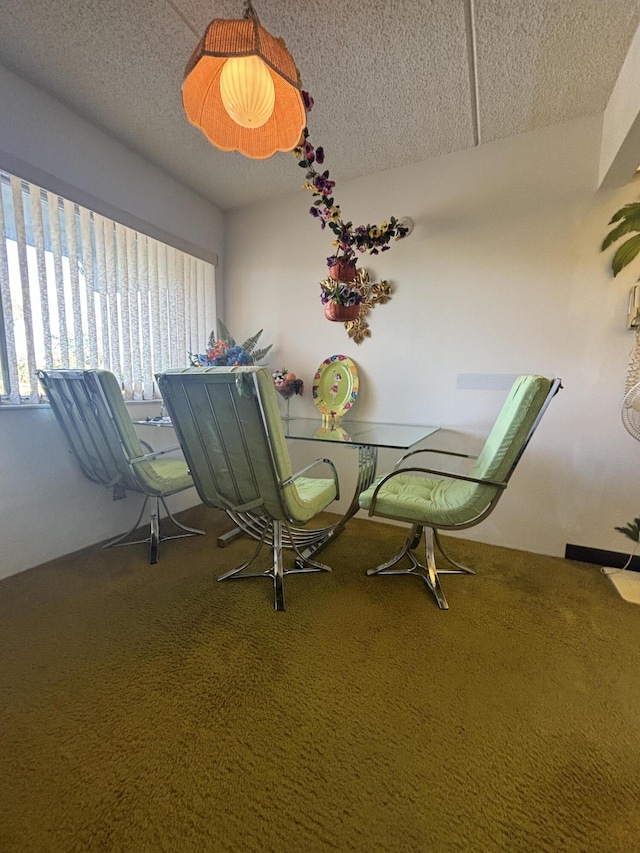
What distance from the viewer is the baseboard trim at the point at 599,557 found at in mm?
1994

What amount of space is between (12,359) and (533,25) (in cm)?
293

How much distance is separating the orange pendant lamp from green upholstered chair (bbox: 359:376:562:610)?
1.45m

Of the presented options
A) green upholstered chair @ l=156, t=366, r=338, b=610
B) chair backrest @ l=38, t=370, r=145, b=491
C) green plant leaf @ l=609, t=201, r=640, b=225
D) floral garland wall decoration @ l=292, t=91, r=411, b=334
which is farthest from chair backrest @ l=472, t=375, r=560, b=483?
chair backrest @ l=38, t=370, r=145, b=491

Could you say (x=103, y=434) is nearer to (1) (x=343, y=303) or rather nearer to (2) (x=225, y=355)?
(2) (x=225, y=355)

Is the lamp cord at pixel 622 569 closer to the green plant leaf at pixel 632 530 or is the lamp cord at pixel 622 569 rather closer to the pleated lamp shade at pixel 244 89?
the green plant leaf at pixel 632 530

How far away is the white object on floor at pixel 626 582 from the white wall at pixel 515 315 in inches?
5.7

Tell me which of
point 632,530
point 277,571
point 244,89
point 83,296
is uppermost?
point 244,89

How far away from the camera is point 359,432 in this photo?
2.16 m

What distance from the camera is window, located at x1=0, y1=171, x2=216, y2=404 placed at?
1833 millimetres

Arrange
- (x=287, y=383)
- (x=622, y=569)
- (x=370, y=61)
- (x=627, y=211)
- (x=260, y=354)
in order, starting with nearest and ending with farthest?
(x=370, y=61), (x=627, y=211), (x=622, y=569), (x=287, y=383), (x=260, y=354)

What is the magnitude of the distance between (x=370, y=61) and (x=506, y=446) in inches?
75.4

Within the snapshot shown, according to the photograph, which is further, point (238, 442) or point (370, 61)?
point (370, 61)

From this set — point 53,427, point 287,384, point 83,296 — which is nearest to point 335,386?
point 287,384

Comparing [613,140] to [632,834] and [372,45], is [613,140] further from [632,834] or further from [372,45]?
[632,834]
